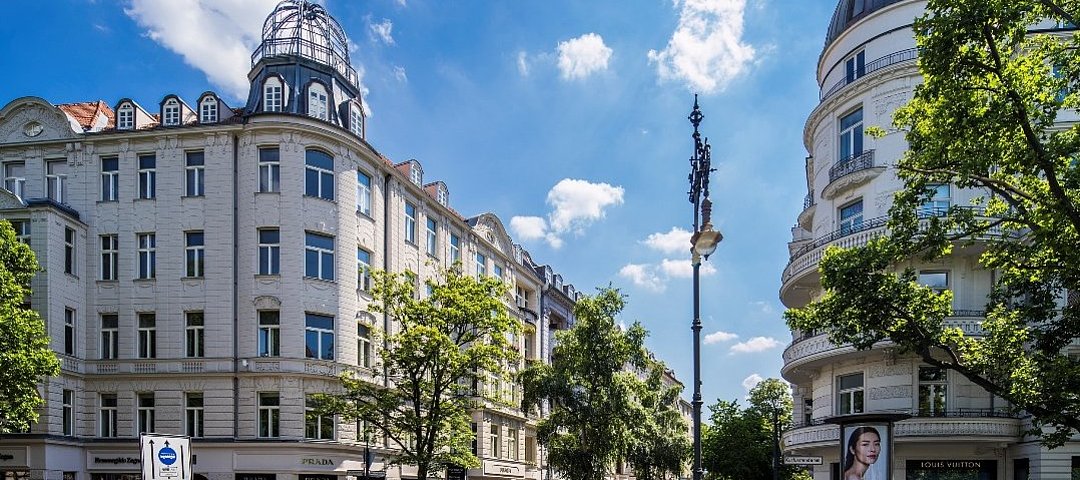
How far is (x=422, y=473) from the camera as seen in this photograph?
29734 mm

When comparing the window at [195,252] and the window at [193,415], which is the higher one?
the window at [195,252]

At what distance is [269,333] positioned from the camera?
33.8 m

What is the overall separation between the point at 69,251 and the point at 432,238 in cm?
1611

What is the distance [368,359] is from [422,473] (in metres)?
8.46

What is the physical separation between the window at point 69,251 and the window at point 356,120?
37.3 ft

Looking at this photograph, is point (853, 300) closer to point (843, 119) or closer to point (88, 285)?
point (843, 119)

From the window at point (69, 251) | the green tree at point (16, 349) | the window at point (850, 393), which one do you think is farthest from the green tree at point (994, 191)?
the window at point (69, 251)

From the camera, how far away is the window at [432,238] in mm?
43594

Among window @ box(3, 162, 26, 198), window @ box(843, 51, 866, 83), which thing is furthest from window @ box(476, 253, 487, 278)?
window @ box(843, 51, 866, 83)

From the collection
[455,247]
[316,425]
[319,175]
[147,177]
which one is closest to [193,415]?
[316,425]

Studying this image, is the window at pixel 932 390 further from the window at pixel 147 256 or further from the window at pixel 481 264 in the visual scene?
the window at pixel 147 256

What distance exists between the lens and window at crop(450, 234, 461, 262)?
150ft

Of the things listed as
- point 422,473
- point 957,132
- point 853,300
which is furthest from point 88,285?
point 957,132

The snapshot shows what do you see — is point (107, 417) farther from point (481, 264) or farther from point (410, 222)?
point (481, 264)
